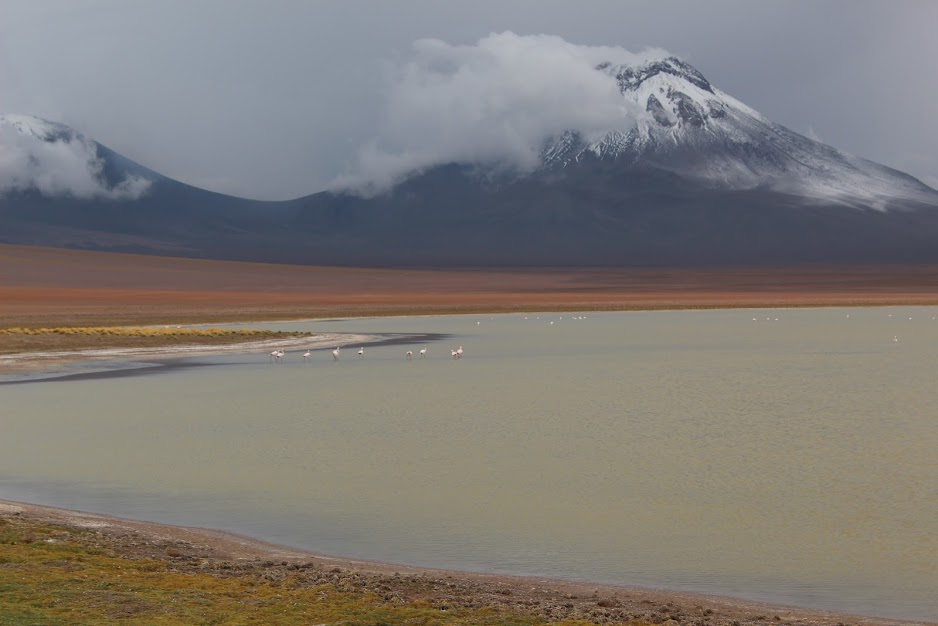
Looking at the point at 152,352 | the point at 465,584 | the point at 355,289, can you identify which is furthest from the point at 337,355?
the point at 355,289

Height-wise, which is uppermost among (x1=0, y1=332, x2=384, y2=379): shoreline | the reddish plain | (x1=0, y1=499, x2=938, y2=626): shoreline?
the reddish plain

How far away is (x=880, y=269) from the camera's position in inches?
7687

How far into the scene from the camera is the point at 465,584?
1195 cm

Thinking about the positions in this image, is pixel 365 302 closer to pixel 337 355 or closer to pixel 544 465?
pixel 337 355

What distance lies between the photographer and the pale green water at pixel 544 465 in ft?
45.0

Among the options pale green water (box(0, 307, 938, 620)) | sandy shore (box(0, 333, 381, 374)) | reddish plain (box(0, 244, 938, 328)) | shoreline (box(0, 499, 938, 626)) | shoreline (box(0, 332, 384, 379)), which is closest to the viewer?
shoreline (box(0, 499, 938, 626))

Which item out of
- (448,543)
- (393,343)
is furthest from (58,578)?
(393,343)

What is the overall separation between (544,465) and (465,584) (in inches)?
327

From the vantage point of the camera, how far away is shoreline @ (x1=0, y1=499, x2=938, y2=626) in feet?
35.5

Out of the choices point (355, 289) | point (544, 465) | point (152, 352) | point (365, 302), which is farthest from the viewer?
point (355, 289)

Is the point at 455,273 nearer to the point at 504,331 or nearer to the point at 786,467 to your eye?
the point at 504,331

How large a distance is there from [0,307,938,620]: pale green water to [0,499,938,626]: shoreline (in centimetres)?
51

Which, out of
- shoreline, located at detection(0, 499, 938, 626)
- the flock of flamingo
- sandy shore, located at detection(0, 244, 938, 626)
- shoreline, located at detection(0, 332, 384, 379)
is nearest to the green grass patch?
shoreline, located at detection(0, 499, 938, 626)

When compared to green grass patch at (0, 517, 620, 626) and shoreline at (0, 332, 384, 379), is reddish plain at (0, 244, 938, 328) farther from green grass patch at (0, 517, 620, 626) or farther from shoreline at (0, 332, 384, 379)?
green grass patch at (0, 517, 620, 626)
